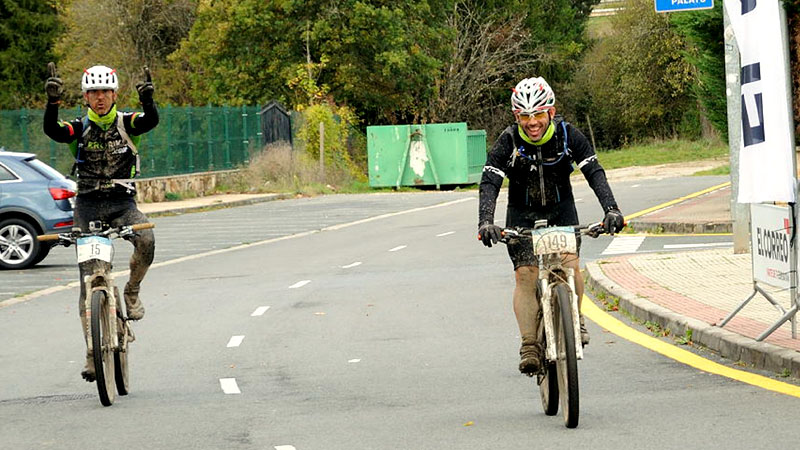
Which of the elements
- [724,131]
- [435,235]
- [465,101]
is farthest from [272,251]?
[465,101]

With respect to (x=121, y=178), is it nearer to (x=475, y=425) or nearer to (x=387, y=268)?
(x=475, y=425)

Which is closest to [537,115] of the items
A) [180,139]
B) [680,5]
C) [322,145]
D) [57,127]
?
[57,127]

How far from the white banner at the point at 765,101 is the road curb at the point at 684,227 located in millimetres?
11193

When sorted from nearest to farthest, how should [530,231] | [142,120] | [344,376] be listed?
[530,231] → [142,120] → [344,376]

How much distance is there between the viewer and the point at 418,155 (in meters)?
42.7

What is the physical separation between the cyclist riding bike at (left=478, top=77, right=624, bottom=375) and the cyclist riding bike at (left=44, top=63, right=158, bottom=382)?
8.28ft

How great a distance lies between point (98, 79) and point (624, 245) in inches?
446

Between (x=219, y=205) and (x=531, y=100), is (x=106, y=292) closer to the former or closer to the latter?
(x=531, y=100)

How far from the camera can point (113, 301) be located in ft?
29.7

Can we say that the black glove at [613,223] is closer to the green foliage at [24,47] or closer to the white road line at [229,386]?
the white road line at [229,386]

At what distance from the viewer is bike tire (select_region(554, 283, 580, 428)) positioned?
24.0ft

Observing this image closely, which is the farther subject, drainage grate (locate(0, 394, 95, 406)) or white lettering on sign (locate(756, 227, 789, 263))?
white lettering on sign (locate(756, 227, 789, 263))

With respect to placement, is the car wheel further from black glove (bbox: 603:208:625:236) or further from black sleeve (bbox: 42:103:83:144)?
black glove (bbox: 603:208:625:236)

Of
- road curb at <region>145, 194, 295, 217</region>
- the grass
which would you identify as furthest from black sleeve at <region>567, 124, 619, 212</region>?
the grass
